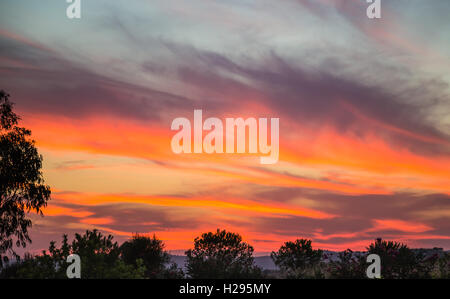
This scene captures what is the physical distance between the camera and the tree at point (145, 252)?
40.2 meters

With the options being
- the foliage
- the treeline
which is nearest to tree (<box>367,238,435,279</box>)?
the treeline

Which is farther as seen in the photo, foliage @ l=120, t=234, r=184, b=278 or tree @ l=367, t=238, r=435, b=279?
foliage @ l=120, t=234, r=184, b=278

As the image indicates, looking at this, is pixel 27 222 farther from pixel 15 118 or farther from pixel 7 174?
pixel 15 118

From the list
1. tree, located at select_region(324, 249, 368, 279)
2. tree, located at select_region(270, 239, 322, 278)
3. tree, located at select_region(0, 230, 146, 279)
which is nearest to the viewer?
tree, located at select_region(0, 230, 146, 279)

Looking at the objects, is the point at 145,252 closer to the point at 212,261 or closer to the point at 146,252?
the point at 146,252

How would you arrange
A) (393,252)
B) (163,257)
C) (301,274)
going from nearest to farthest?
1. (301,274)
2. (393,252)
3. (163,257)

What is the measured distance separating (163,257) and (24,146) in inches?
669

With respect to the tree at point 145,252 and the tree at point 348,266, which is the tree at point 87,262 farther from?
the tree at point 145,252

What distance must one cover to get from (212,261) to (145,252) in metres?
6.76

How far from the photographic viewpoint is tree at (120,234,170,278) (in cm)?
4025

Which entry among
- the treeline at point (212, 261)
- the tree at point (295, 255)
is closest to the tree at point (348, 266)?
the treeline at point (212, 261)

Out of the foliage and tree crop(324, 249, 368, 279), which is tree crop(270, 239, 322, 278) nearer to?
the foliage
